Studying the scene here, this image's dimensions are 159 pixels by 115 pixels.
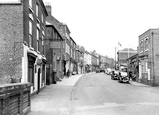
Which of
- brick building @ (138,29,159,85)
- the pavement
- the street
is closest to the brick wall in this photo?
the pavement

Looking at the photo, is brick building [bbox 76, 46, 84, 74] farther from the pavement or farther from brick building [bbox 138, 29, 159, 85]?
the pavement

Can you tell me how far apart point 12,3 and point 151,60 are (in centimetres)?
2120

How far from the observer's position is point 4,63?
47.3ft

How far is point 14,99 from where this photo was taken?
8555 millimetres

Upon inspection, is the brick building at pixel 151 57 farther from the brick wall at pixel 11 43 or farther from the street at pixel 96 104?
the brick wall at pixel 11 43

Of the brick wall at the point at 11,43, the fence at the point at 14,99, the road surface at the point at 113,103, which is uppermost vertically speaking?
the brick wall at the point at 11,43

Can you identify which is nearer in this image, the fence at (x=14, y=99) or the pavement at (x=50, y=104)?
the fence at (x=14, y=99)

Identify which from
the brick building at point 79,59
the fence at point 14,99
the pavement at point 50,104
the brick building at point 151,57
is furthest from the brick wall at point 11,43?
the brick building at point 79,59

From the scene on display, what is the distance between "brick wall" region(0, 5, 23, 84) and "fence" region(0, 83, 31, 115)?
4208mm

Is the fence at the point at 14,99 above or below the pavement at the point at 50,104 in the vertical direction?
above

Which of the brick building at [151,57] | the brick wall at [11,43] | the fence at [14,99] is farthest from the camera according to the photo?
the brick building at [151,57]

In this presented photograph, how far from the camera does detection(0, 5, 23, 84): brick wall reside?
47.1ft

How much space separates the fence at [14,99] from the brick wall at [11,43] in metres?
4.21

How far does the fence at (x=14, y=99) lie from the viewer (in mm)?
7347
